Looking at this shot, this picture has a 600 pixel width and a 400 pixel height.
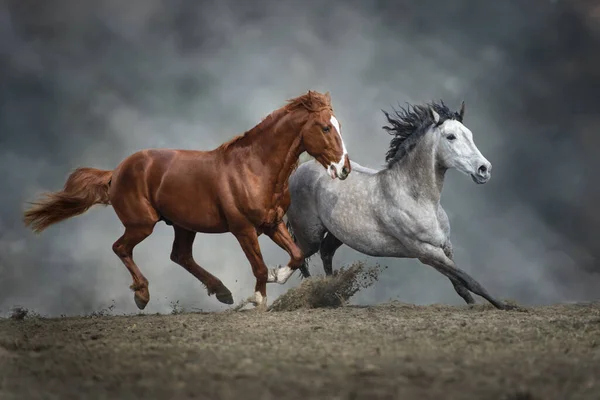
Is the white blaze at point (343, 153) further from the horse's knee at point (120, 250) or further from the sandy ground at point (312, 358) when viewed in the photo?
the horse's knee at point (120, 250)

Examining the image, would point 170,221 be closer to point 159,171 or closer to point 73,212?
point 159,171

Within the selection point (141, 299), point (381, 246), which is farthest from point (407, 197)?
point (141, 299)

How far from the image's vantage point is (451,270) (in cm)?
694

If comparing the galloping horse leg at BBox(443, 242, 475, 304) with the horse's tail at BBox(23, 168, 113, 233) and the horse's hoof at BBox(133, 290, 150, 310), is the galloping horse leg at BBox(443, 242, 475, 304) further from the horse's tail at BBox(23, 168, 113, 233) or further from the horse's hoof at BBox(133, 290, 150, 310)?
the horse's tail at BBox(23, 168, 113, 233)

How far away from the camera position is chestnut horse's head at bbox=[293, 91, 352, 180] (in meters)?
6.49

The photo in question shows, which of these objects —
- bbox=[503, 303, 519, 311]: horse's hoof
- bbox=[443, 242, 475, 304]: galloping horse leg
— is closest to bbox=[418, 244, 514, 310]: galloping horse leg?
bbox=[503, 303, 519, 311]: horse's hoof

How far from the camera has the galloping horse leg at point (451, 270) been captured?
6.80 metres

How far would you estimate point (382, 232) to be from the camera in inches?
285

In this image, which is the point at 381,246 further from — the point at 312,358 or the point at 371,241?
the point at 312,358

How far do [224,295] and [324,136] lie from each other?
6.23 feet

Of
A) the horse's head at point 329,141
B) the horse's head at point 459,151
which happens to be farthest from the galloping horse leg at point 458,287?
the horse's head at point 329,141

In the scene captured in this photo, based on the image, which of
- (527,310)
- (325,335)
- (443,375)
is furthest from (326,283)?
(443,375)

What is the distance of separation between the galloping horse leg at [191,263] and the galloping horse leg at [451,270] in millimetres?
1956

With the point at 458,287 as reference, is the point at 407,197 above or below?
above
